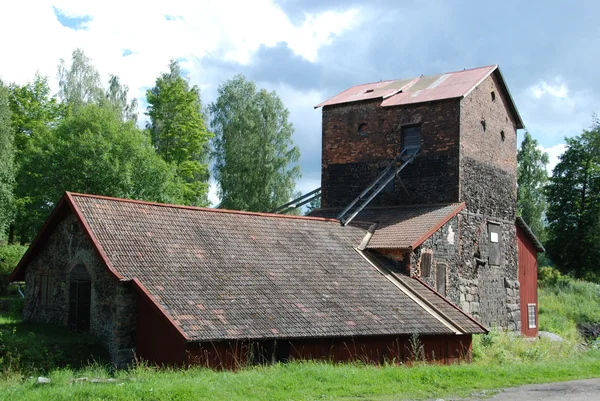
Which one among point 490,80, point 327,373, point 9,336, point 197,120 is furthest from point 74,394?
point 197,120

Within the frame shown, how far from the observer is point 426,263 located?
2252cm

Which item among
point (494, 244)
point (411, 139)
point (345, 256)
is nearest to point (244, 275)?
point (345, 256)

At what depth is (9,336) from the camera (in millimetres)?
16188

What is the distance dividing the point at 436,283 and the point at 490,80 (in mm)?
9567

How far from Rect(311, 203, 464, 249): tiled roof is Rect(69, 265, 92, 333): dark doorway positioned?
8908 mm

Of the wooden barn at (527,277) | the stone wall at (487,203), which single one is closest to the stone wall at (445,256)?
the stone wall at (487,203)

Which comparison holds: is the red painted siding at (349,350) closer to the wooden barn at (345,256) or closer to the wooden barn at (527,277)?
the wooden barn at (345,256)

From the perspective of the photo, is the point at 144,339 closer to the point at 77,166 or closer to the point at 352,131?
the point at 352,131

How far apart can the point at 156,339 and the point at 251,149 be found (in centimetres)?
2886

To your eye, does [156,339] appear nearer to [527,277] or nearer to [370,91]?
[370,91]

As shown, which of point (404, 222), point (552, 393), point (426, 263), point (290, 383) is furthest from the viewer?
point (404, 222)

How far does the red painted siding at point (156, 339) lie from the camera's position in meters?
14.9

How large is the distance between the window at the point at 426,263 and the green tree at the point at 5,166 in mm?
22101

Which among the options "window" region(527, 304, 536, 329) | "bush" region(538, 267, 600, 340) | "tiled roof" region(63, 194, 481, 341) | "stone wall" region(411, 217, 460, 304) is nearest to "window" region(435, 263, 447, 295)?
"stone wall" region(411, 217, 460, 304)
